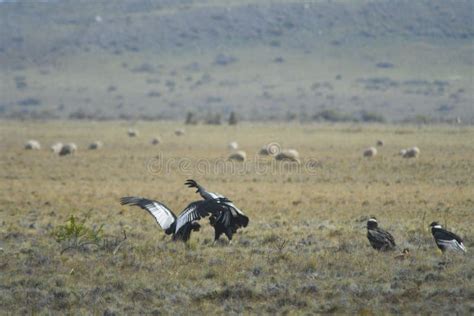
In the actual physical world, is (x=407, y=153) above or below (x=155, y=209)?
below

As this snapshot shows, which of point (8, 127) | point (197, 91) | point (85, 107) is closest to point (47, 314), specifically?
point (8, 127)

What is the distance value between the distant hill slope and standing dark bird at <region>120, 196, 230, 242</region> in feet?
217

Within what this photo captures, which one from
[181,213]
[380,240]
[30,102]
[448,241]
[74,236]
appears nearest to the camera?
[448,241]

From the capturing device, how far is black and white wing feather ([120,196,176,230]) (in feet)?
42.0

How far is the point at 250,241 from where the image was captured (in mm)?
14125

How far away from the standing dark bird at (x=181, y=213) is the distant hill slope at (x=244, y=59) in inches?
2603

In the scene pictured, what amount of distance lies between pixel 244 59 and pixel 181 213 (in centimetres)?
10107

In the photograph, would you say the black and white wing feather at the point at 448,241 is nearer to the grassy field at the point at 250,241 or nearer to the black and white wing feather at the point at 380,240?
the grassy field at the point at 250,241

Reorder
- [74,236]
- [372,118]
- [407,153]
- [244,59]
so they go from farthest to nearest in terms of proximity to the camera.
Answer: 1. [244,59]
2. [372,118]
3. [407,153]
4. [74,236]

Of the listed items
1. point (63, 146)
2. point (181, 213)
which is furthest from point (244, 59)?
point (181, 213)

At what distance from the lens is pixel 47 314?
31.3 feet

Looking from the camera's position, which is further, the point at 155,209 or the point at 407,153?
the point at 407,153

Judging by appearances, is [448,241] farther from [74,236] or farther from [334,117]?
[334,117]

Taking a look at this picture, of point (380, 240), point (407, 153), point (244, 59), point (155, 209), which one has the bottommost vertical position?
point (407, 153)
